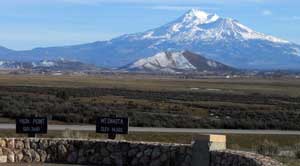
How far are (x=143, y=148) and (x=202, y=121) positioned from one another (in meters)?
26.9

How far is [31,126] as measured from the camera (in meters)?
22.2

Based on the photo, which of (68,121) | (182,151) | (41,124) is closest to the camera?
(182,151)

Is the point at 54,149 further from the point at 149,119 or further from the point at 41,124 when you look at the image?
the point at 149,119

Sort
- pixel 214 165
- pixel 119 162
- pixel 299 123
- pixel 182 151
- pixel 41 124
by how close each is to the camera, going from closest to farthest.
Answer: pixel 214 165 → pixel 182 151 → pixel 119 162 → pixel 41 124 → pixel 299 123

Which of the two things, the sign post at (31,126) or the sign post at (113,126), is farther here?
the sign post at (113,126)

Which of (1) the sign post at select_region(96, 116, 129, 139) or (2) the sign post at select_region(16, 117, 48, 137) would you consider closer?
(2) the sign post at select_region(16, 117, 48, 137)

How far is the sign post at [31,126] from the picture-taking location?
22.2 metres

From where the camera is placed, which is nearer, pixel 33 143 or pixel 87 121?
pixel 33 143

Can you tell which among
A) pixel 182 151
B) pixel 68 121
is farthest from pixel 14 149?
pixel 68 121

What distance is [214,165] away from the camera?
16.7 meters

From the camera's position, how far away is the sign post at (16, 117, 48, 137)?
72.8 feet

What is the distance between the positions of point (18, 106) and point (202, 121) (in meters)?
13.7

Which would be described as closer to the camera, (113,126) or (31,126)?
(31,126)

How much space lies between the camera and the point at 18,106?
167ft
